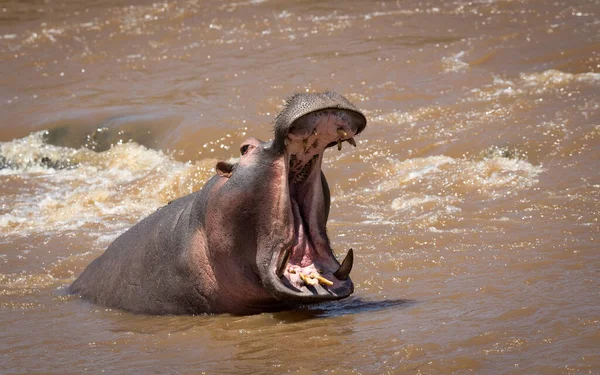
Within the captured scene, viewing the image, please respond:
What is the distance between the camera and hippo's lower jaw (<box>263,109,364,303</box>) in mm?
5227

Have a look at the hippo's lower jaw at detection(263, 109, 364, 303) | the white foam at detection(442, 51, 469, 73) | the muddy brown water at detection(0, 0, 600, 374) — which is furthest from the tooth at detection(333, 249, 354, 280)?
the white foam at detection(442, 51, 469, 73)

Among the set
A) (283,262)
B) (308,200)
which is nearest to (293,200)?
(308,200)

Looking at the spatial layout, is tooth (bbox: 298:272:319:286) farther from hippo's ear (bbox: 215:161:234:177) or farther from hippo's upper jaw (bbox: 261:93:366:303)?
hippo's ear (bbox: 215:161:234:177)

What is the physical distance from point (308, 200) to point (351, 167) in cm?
501

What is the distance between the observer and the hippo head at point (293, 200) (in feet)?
17.1

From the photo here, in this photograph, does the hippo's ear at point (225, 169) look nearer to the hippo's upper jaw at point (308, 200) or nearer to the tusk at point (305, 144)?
the hippo's upper jaw at point (308, 200)

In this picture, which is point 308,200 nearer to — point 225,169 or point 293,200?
point 293,200

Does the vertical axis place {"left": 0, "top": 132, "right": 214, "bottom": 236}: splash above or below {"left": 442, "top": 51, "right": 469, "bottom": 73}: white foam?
below

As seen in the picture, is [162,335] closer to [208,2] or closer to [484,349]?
[484,349]

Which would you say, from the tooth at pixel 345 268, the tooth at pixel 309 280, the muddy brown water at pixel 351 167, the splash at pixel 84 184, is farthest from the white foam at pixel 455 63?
the tooth at pixel 309 280

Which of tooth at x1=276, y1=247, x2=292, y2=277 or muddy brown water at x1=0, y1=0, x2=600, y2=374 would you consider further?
tooth at x1=276, y1=247, x2=292, y2=277

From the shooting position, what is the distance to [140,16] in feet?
70.1

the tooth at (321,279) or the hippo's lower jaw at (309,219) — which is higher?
the hippo's lower jaw at (309,219)

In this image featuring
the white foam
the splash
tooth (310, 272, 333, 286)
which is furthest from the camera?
the white foam
